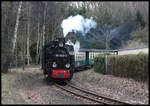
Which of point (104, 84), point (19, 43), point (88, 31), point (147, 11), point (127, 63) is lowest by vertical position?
point (104, 84)

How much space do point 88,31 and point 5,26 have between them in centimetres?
3796

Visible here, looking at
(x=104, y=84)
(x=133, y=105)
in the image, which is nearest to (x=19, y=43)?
(x=104, y=84)

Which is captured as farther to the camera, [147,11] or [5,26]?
[147,11]

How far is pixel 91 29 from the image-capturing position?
166 ft

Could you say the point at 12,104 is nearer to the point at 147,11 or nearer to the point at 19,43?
the point at 19,43

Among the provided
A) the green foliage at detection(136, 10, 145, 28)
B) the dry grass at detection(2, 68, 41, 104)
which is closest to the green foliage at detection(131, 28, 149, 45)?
the green foliage at detection(136, 10, 145, 28)

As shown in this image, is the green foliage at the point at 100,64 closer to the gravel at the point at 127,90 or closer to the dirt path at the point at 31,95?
the gravel at the point at 127,90

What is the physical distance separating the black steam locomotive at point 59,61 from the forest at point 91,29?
10.8 meters

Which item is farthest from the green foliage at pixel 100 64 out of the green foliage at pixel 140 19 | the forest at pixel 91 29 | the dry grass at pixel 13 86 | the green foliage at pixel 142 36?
the green foliage at pixel 140 19

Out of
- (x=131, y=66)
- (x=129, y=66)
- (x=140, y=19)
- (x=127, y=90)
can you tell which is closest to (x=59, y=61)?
(x=129, y=66)

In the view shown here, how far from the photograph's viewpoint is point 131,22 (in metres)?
46.7

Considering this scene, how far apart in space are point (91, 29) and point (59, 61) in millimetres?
36866

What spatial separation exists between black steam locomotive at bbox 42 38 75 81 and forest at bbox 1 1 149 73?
35.4 ft

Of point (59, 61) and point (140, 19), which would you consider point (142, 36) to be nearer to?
point (140, 19)
